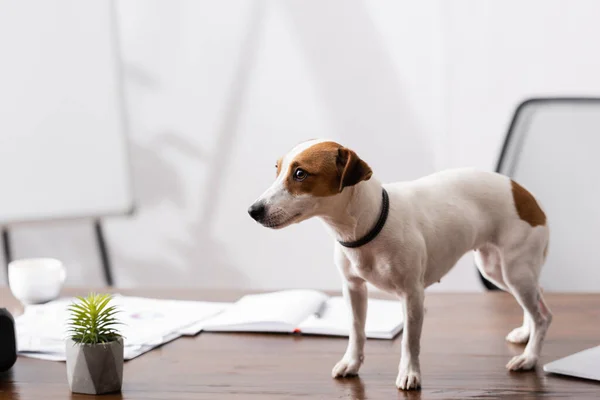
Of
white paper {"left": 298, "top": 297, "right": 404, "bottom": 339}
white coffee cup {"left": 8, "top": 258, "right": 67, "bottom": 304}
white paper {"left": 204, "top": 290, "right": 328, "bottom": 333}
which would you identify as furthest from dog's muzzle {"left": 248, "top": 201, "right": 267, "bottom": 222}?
white coffee cup {"left": 8, "top": 258, "right": 67, "bottom": 304}

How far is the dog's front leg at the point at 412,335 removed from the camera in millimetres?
1120

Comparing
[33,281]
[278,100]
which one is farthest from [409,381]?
[278,100]

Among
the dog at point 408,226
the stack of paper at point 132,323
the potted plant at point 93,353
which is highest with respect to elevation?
the dog at point 408,226

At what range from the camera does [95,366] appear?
1.14 meters

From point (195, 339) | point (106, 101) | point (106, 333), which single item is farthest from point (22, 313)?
point (106, 101)

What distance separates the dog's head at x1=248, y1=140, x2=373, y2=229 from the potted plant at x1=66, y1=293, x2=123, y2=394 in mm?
266

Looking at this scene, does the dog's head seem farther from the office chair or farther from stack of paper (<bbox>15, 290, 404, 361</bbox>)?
the office chair

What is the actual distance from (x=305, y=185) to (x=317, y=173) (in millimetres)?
23

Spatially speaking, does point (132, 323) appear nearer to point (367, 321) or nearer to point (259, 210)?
point (367, 321)

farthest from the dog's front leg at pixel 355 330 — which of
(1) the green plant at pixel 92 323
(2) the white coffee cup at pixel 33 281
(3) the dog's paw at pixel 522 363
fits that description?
(2) the white coffee cup at pixel 33 281

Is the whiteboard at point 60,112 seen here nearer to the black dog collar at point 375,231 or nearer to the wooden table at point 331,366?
the wooden table at point 331,366

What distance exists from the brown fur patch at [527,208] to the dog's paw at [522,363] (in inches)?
7.8

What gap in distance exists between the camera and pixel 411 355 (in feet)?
3.69

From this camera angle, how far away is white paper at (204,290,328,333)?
1.46 meters
